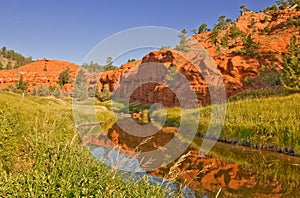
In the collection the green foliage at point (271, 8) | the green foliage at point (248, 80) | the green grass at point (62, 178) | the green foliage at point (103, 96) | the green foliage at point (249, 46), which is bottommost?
the green grass at point (62, 178)

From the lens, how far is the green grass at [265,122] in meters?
16.1

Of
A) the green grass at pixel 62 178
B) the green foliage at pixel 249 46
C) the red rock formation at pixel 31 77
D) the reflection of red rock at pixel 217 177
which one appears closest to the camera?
the green grass at pixel 62 178

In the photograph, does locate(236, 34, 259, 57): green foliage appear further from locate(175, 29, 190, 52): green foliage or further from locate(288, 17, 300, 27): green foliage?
locate(175, 29, 190, 52): green foliage

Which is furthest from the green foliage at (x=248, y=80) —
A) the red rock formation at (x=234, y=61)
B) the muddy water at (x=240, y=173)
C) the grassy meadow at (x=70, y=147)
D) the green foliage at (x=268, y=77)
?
the muddy water at (x=240, y=173)

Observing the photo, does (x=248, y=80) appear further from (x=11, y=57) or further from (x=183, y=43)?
(x=11, y=57)

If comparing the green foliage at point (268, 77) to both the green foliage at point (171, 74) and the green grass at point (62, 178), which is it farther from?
the green grass at point (62, 178)

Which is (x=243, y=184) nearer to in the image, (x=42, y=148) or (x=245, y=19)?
(x=42, y=148)

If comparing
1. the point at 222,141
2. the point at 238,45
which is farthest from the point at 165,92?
the point at 222,141

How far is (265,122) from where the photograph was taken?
60.3 feet

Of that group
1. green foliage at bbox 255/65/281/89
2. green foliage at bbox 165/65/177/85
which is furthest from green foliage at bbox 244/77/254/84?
green foliage at bbox 165/65/177/85

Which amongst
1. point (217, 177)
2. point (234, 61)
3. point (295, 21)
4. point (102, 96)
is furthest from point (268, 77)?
point (102, 96)

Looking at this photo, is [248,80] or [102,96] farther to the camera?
[102,96]

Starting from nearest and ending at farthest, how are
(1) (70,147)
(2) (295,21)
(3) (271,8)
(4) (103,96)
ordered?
(1) (70,147), (2) (295,21), (4) (103,96), (3) (271,8)

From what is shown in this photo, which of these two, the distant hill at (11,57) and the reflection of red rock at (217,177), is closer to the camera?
the reflection of red rock at (217,177)
